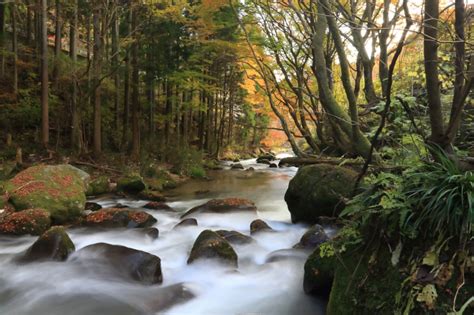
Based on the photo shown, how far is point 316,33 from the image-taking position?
4.00 metres

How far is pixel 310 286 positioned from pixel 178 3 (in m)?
13.3

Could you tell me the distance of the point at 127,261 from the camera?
515cm

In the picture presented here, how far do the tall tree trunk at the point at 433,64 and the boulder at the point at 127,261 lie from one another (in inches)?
150

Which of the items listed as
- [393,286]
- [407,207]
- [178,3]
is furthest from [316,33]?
[178,3]

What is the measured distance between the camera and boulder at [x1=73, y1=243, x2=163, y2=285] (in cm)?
496

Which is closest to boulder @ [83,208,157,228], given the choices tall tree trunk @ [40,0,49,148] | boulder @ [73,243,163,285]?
boulder @ [73,243,163,285]

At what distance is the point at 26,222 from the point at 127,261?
2.87 metres

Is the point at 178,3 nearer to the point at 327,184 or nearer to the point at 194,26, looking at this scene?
the point at 194,26

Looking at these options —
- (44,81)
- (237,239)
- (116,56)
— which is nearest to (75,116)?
(44,81)

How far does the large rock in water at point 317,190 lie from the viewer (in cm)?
709

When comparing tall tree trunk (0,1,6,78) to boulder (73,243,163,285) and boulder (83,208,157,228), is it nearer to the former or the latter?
boulder (83,208,157,228)

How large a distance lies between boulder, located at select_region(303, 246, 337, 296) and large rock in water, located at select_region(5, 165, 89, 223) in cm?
565

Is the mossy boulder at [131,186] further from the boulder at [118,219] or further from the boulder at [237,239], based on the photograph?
the boulder at [237,239]

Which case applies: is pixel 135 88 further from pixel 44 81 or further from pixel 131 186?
pixel 131 186
